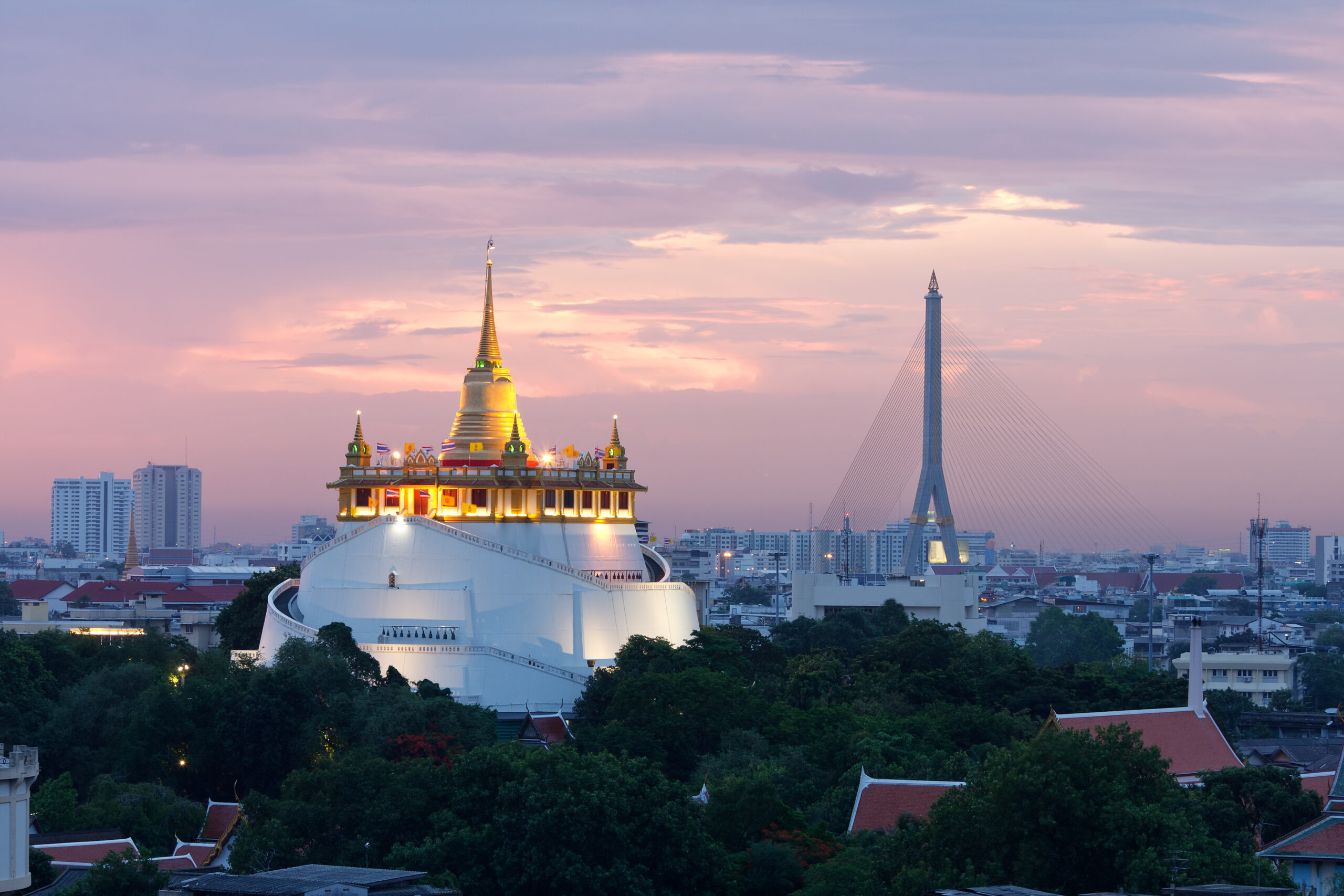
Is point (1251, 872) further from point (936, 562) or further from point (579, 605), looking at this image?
point (936, 562)

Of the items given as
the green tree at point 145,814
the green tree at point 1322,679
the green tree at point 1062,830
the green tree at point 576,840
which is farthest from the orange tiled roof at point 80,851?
the green tree at point 1322,679

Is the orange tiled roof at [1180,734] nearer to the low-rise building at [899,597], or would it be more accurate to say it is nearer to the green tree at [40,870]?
the green tree at [40,870]

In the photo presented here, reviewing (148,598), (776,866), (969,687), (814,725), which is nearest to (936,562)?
(148,598)

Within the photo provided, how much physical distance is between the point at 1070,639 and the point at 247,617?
216ft

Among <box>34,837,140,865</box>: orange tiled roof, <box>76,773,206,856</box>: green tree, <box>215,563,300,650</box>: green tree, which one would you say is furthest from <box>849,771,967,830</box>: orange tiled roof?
<box>215,563,300,650</box>: green tree

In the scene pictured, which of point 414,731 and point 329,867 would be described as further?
point 414,731

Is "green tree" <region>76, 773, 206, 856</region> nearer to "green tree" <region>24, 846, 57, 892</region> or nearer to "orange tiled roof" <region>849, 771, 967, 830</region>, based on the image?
"green tree" <region>24, 846, 57, 892</region>

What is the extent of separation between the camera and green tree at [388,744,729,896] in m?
35.7

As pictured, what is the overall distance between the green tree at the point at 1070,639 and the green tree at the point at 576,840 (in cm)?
7788

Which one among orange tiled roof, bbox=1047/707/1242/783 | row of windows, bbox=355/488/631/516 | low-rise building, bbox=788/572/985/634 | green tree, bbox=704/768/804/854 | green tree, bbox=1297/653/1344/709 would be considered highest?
row of windows, bbox=355/488/631/516

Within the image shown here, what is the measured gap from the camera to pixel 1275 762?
5372 cm

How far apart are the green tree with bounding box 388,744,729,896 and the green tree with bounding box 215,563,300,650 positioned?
88.4 ft

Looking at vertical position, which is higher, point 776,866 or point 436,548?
point 436,548

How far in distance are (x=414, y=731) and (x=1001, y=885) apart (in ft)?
62.0
